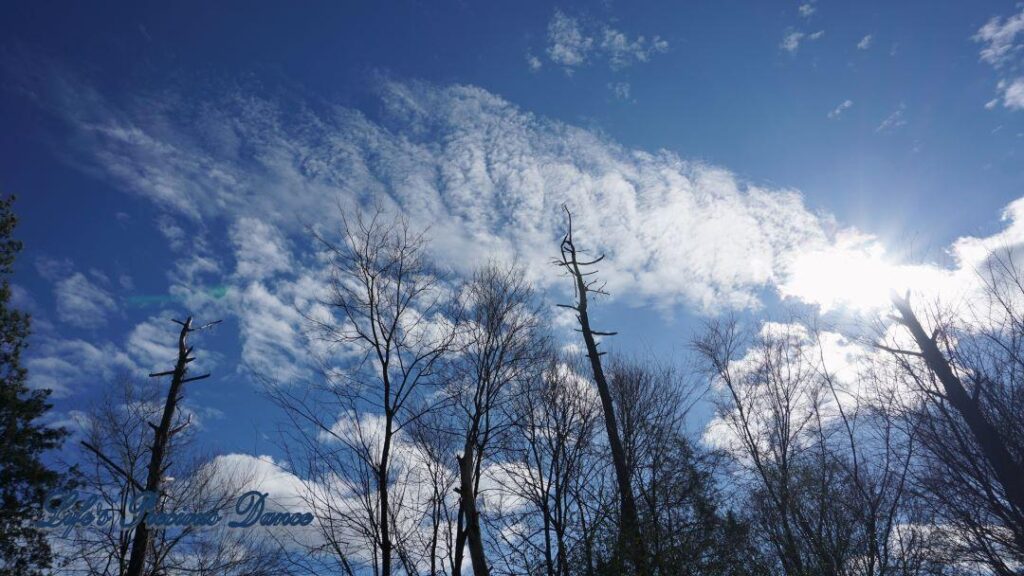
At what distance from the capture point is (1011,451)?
26.0ft

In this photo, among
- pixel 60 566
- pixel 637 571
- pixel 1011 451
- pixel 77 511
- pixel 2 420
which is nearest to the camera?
pixel 637 571

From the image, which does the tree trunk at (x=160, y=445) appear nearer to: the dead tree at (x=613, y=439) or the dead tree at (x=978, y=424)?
the dead tree at (x=613, y=439)

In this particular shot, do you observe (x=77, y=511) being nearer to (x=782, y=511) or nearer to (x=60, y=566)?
(x=60, y=566)

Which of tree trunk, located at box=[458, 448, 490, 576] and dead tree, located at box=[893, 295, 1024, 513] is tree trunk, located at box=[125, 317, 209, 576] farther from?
dead tree, located at box=[893, 295, 1024, 513]

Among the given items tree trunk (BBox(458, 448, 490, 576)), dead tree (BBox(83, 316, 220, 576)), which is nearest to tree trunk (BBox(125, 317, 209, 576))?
dead tree (BBox(83, 316, 220, 576))

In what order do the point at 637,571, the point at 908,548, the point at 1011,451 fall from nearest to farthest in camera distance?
the point at 637,571, the point at 908,548, the point at 1011,451

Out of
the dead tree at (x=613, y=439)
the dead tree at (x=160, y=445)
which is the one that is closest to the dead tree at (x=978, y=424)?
the dead tree at (x=613, y=439)

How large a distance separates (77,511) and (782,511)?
1353 cm

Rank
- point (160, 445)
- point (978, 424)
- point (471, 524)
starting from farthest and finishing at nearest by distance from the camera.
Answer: point (160, 445)
point (978, 424)
point (471, 524)

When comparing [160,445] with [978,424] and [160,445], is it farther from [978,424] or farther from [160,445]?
[978,424]

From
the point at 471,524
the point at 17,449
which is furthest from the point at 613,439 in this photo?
the point at 17,449

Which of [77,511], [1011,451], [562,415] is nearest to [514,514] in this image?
[562,415]

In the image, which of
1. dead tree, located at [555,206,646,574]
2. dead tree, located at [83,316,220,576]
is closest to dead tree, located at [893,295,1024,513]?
dead tree, located at [555,206,646,574]

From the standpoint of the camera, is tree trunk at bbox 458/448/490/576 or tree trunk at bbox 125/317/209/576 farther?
tree trunk at bbox 125/317/209/576
